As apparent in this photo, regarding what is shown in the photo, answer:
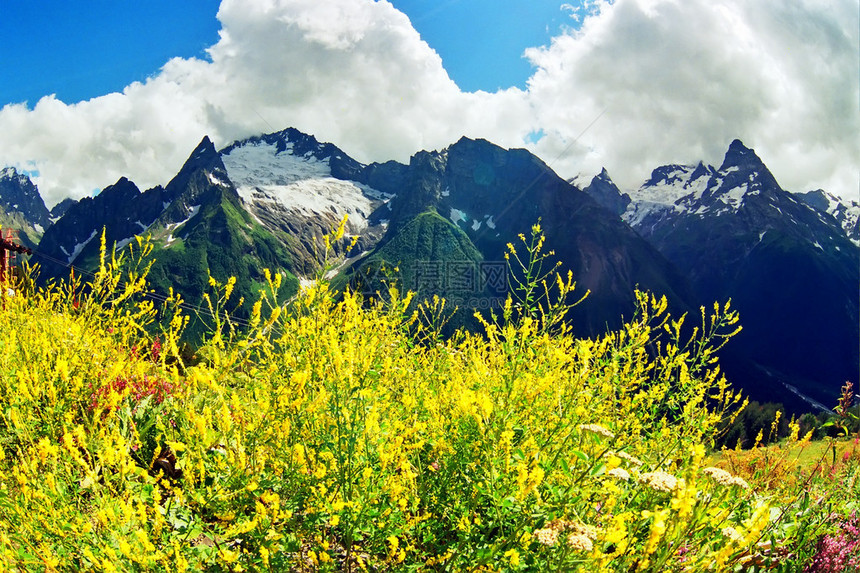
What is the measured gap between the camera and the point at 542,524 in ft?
10.2

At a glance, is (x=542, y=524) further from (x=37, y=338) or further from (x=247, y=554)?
(x=37, y=338)

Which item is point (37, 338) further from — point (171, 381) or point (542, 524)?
point (542, 524)

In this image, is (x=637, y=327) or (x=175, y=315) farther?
(x=637, y=327)

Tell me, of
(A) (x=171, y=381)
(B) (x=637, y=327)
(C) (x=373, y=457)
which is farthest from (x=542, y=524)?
(A) (x=171, y=381)

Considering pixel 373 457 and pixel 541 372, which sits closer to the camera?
pixel 373 457

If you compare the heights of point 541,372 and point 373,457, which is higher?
point 541,372

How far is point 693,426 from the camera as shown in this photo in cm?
468

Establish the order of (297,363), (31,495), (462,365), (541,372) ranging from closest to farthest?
(31,495) < (297,363) < (541,372) < (462,365)

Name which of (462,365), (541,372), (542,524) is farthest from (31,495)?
(462,365)

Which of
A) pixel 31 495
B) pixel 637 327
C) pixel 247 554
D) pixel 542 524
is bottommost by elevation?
pixel 247 554

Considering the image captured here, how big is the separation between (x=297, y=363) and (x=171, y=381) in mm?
2311

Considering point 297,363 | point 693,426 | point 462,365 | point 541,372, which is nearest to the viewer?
point 297,363

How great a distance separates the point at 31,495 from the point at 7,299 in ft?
15.4

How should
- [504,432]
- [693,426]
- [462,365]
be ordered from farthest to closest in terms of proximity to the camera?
[462,365]
[693,426]
[504,432]
